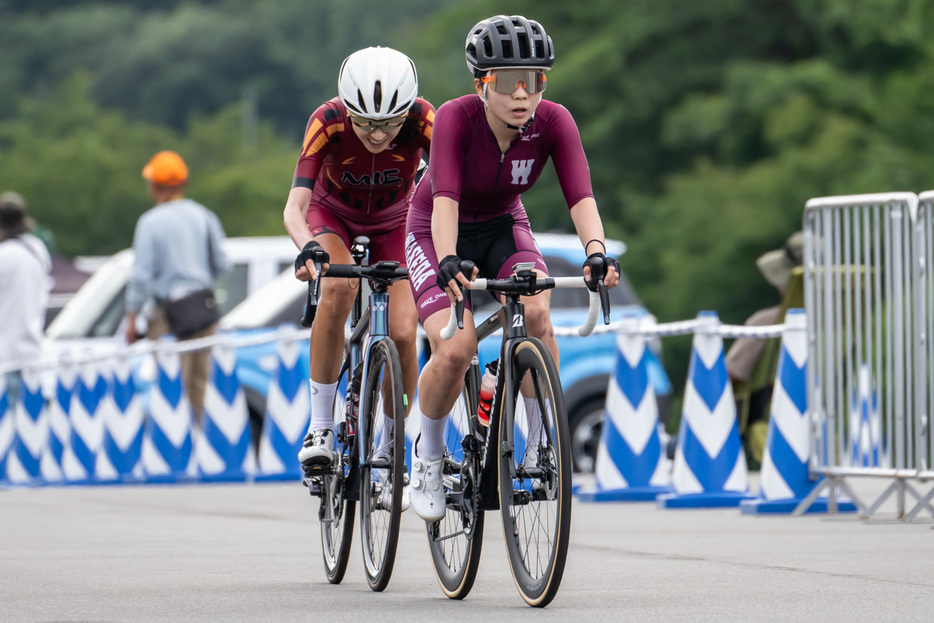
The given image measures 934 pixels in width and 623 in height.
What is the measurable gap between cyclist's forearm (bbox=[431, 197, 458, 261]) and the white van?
10.9m

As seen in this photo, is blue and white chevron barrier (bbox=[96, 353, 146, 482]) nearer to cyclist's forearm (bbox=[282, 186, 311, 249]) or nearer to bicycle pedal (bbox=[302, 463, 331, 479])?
bicycle pedal (bbox=[302, 463, 331, 479])

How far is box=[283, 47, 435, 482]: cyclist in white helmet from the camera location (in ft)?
27.0

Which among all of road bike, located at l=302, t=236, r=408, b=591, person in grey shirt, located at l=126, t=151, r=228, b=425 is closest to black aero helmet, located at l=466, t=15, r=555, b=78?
road bike, located at l=302, t=236, r=408, b=591

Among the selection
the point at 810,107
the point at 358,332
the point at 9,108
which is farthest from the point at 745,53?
the point at 9,108

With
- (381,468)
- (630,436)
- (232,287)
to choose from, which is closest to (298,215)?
(381,468)

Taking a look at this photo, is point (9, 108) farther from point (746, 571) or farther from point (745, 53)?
point (746, 571)

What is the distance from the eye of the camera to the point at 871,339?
10.8 m

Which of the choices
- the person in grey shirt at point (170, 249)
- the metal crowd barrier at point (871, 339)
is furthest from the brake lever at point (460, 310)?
the person in grey shirt at point (170, 249)

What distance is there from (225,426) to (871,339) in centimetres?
684

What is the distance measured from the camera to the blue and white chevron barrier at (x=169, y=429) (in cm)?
1642

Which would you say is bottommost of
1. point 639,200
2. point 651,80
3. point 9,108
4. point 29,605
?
point 29,605

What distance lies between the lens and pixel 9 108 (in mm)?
102188

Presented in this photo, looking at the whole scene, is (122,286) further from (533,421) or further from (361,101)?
(533,421)

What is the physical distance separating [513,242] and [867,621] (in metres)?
2.10
